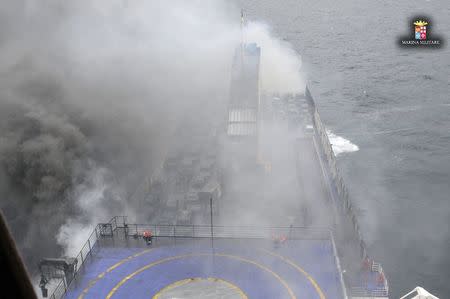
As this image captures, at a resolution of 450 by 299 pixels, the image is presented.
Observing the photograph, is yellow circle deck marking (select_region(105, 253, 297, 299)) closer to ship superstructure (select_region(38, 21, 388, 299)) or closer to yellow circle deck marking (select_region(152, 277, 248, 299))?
ship superstructure (select_region(38, 21, 388, 299))

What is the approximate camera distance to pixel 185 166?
30375 mm

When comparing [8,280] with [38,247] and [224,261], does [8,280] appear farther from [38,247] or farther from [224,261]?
[38,247]

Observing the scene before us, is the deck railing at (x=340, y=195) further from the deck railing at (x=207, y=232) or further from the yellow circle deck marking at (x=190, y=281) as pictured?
the yellow circle deck marking at (x=190, y=281)

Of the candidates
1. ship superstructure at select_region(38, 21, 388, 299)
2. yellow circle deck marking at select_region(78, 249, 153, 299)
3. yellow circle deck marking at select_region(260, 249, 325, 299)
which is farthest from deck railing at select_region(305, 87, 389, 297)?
yellow circle deck marking at select_region(78, 249, 153, 299)

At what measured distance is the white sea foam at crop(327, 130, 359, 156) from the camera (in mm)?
45188

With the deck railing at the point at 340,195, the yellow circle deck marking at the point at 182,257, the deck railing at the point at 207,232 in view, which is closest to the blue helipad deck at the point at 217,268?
the yellow circle deck marking at the point at 182,257

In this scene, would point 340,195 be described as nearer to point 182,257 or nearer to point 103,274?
point 182,257

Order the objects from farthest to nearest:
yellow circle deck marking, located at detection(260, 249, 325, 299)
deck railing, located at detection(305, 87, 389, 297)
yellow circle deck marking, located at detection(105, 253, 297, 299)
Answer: deck railing, located at detection(305, 87, 389, 297) < yellow circle deck marking, located at detection(105, 253, 297, 299) < yellow circle deck marking, located at detection(260, 249, 325, 299)

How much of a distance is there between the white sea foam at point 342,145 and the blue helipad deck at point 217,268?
25564mm

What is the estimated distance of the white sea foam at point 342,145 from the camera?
4519 centimetres

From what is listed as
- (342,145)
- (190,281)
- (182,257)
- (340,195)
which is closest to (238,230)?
(182,257)

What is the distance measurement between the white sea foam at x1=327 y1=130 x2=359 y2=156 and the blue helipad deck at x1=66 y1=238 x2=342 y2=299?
25.6 meters

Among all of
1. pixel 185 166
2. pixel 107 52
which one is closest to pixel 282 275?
pixel 185 166

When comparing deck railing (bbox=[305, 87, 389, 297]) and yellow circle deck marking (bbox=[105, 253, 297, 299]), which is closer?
yellow circle deck marking (bbox=[105, 253, 297, 299])
